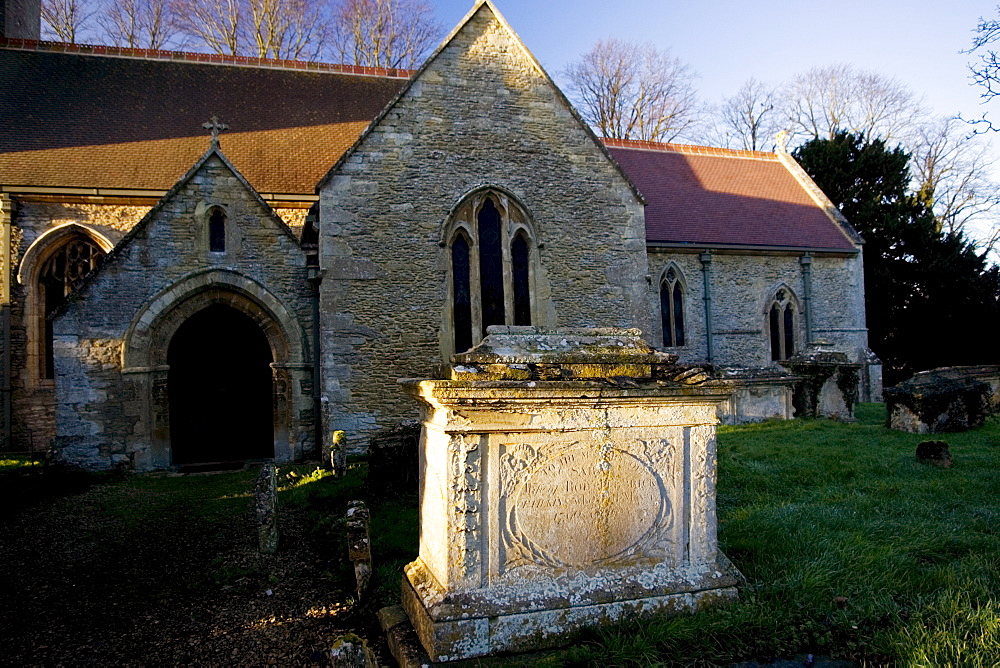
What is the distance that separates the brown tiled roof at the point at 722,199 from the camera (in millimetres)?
17547

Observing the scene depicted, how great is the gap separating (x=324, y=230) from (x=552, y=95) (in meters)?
5.11

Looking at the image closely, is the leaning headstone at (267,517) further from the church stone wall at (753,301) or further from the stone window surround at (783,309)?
the stone window surround at (783,309)

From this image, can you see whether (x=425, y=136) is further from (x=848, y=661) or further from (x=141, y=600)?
(x=848, y=661)

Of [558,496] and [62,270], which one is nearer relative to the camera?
[558,496]

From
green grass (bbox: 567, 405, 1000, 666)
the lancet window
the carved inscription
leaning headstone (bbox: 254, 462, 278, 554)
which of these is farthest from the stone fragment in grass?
the carved inscription

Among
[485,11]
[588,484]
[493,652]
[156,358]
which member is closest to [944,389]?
[588,484]

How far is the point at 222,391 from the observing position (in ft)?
40.4

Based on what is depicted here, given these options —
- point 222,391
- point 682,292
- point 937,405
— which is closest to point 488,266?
point 222,391

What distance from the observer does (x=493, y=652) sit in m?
3.02

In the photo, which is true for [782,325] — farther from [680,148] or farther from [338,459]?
[338,459]

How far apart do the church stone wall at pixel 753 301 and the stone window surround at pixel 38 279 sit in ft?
44.1

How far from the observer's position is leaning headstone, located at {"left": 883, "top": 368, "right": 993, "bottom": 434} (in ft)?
30.2

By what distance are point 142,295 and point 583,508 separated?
10087 millimetres

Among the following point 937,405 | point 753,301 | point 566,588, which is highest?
point 753,301
